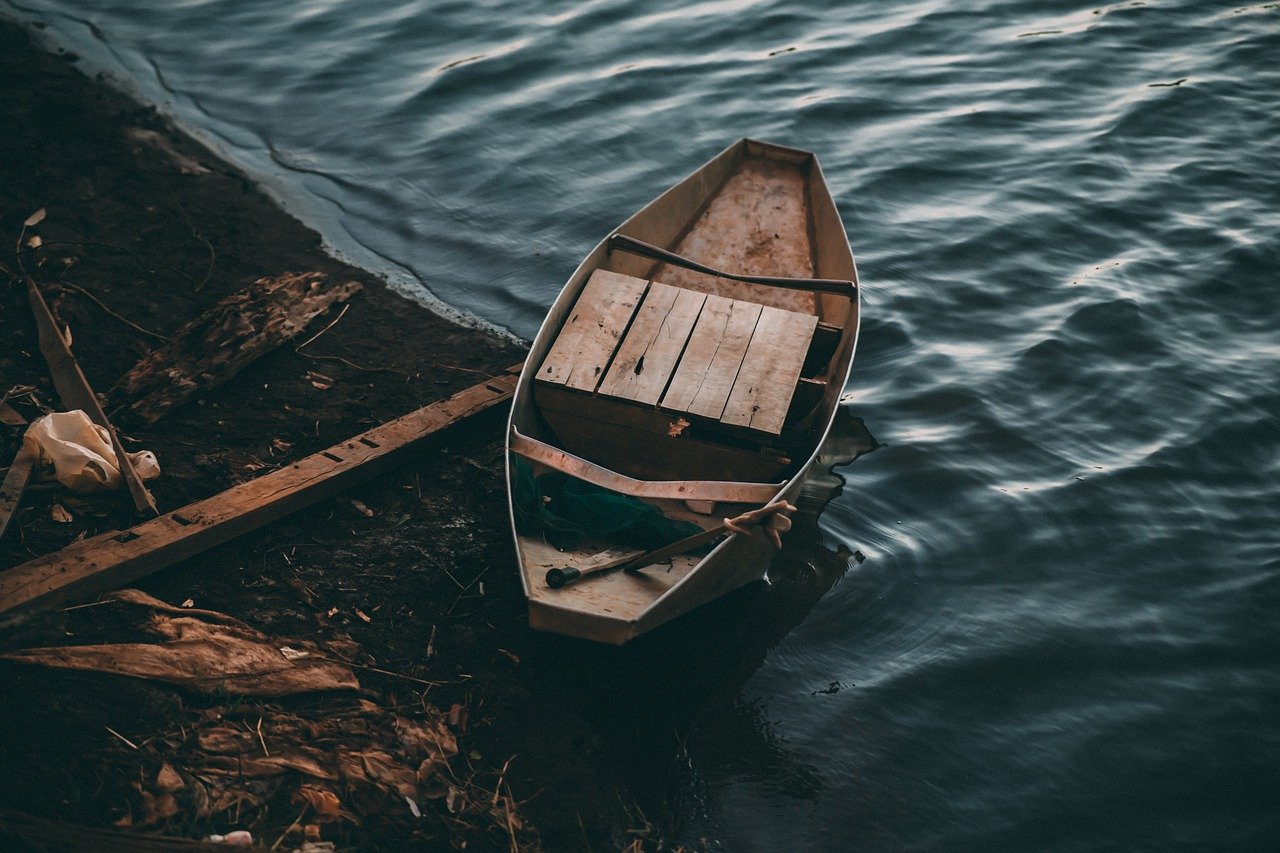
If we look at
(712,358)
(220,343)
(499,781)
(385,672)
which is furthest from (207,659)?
(712,358)

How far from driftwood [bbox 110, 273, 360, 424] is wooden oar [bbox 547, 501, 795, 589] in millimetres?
3184

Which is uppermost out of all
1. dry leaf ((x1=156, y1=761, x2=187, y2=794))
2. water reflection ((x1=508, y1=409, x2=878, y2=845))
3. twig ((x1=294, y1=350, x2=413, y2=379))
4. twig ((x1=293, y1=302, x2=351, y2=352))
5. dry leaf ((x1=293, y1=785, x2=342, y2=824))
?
twig ((x1=293, y1=302, x2=351, y2=352))

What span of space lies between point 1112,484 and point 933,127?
600 centimetres

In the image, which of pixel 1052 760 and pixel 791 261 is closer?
pixel 1052 760

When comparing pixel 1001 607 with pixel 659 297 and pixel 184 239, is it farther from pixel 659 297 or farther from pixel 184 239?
pixel 184 239

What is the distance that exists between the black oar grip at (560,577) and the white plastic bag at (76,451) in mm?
2701

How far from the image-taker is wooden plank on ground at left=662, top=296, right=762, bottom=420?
5906mm

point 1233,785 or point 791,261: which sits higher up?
point 791,261

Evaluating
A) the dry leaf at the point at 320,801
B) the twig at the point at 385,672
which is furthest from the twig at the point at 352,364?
the dry leaf at the point at 320,801

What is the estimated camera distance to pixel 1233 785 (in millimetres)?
5035

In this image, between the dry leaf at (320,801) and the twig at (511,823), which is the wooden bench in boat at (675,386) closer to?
the twig at (511,823)

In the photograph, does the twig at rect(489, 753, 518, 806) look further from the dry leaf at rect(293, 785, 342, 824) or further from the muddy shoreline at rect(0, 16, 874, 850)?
the dry leaf at rect(293, 785, 342, 824)

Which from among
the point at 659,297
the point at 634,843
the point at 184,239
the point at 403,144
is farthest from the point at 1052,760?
the point at 403,144

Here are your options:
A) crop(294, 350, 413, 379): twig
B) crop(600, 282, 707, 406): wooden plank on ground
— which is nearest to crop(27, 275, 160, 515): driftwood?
crop(294, 350, 413, 379): twig
